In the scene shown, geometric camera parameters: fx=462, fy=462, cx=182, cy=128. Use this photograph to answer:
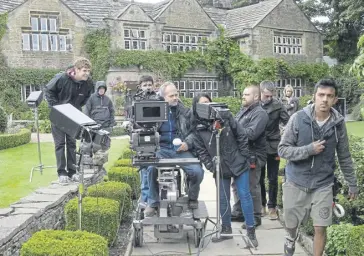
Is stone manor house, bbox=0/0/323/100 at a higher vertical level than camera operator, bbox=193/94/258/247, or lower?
higher

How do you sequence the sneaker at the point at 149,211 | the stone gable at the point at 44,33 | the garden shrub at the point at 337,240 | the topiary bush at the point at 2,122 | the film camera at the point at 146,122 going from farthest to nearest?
1. the stone gable at the point at 44,33
2. the topiary bush at the point at 2,122
3. the sneaker at the point at 149,211
4. the film camera at the point at 146,122
5. the garden shrub at the point at 337,240

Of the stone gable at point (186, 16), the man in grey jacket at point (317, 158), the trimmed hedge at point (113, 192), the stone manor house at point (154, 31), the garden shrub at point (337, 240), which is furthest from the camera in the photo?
the stone gable at point (186, 16)

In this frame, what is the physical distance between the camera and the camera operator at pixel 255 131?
6.02m

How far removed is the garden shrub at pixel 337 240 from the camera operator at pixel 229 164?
863 millimetres

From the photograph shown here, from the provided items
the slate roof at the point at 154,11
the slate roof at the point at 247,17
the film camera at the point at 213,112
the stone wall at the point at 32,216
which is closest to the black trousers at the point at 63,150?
the stone wall at the point at 32,216

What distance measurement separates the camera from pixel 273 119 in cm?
675

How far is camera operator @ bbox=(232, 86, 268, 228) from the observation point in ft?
19.7

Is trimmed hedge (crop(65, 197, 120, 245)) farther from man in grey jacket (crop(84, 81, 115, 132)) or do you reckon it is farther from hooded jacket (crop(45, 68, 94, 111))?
man in grey jacket (crop(84, 81, 115, 132))

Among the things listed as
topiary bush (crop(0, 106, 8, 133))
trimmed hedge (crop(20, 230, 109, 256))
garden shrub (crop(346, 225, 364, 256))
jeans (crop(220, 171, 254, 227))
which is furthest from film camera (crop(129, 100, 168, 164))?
topiary bush (crop(0, 106, 8, 133))

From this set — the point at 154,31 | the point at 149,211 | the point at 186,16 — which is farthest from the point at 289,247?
the point at 186,16

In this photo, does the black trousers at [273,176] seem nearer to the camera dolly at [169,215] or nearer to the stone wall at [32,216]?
the camera dolly at [169,215]

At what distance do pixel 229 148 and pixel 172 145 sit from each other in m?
1.08

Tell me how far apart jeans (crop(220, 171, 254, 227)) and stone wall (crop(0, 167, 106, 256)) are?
6.93 feet

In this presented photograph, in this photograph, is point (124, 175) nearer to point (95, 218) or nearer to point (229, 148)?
point (95, 218)
